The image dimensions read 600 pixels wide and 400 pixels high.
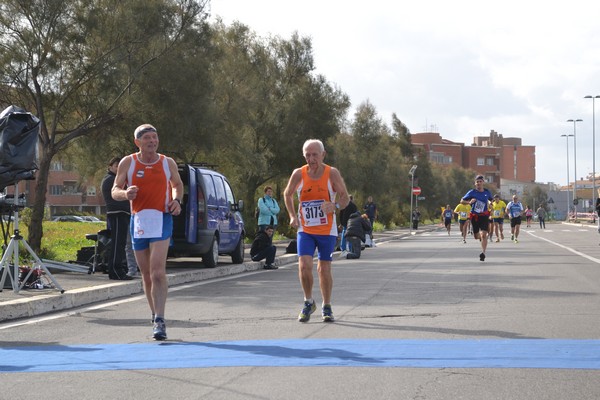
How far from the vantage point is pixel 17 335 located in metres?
9.38

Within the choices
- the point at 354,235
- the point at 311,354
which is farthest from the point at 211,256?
the point at 311,354

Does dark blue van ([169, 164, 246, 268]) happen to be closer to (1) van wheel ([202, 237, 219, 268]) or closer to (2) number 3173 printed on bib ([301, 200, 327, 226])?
(1) van wheel ([202, 237, 219, 268])

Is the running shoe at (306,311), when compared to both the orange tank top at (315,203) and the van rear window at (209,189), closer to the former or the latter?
the orange tank top at (315,203)

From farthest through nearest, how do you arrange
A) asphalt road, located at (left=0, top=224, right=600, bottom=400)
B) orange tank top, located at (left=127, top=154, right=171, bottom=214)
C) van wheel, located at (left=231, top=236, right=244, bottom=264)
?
1. van wheel, located at (left=231, top=236, right=244, bottom=264)
2. orange tank top, located at (left=127, top=154, right=171, bottom=214)
3. asphalt road, located at (left=0, top=224, right=600, bottom=400)

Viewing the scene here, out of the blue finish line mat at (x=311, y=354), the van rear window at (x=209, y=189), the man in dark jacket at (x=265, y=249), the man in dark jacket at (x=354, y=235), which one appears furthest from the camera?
the man in dark jacket at (x=354, y=235)

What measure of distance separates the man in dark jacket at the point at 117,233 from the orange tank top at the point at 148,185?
5632mm

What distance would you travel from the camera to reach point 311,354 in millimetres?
7543

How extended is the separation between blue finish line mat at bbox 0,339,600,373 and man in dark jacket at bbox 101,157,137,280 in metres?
6.08

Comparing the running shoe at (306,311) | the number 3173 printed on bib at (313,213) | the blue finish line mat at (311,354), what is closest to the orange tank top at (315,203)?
the number 3173 printed on bib at (313,213)

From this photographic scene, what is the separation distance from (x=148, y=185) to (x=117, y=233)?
19.8 feet

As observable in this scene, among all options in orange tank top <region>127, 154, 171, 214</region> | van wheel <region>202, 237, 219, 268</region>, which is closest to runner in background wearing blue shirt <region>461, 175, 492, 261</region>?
van wheel <region>202, 237, 219, 268</region>

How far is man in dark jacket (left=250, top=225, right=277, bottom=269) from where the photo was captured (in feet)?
66.4

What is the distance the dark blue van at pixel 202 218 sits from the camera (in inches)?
690

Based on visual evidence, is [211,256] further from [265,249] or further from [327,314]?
[327,314]
